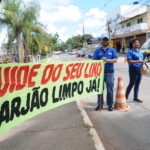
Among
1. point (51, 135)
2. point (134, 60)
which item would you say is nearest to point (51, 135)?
point (51, 135)

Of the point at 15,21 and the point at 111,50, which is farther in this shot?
the point at 15,21

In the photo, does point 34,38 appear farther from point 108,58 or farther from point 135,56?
point 108,58

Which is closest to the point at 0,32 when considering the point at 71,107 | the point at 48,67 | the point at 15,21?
the point at 15,21

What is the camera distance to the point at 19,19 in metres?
17.9

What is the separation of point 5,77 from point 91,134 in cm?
187

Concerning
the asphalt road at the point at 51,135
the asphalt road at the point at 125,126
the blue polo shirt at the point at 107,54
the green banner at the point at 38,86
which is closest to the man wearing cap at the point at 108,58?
the blue polo shirt at the point at 107,54

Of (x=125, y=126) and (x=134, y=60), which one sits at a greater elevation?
(x=134, y=60)

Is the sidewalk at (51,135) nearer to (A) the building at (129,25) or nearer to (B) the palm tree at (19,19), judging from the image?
(B) the palm tree at (19,19)

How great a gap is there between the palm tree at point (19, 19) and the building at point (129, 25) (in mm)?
22924

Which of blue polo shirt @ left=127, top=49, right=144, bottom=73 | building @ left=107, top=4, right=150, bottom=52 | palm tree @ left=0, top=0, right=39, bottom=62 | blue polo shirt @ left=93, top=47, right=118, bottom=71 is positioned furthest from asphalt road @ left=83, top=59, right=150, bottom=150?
building @ left=107, top=4, right=150, bottom=52

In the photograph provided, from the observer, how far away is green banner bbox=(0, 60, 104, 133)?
347 cm

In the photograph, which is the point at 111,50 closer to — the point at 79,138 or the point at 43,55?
the point at 79,138

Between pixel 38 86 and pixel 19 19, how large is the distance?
15119mm

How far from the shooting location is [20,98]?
3684mm
